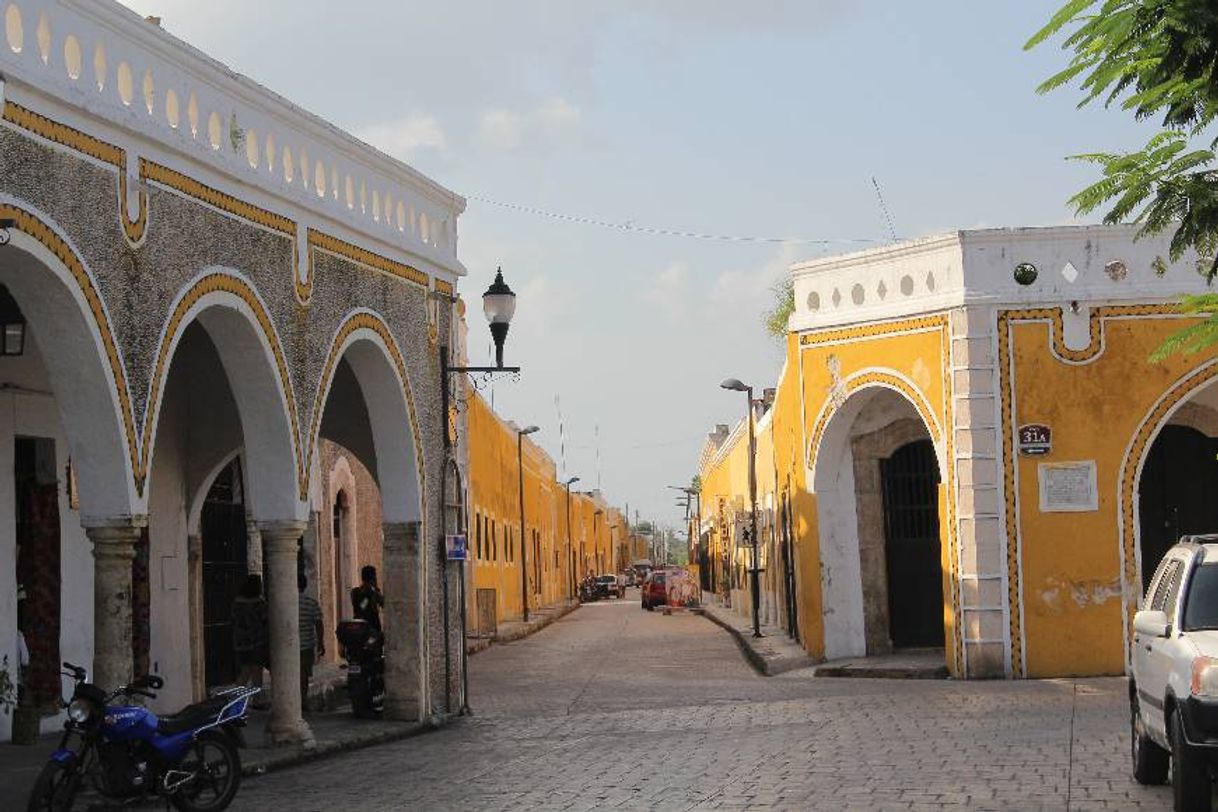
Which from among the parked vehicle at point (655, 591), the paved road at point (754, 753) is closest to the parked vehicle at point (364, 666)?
the paved road at point (754, 753)

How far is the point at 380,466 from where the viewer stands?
17656mm

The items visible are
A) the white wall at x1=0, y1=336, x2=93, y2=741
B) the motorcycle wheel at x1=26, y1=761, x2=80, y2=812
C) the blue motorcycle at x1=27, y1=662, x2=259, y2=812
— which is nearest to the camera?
the motorcycle wheel at x1=26, y1=761, x2=80, y2=812

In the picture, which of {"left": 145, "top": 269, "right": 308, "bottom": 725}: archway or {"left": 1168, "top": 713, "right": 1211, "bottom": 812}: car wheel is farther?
Result: {"left": 145, "top": 269, "right": 308, "bottom": 725}: archway

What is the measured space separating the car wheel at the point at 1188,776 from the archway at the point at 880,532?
1441 cm

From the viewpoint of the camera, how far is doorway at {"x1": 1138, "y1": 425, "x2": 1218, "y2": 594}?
23062mm

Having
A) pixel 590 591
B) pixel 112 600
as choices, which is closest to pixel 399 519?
pixel 112 600

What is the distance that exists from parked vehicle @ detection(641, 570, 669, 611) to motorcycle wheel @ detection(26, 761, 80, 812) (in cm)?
4445

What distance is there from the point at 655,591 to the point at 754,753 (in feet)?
137

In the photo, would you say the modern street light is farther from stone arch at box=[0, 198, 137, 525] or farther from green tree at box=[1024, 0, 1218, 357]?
green tree at box=[1024, 0, 1218, 357]

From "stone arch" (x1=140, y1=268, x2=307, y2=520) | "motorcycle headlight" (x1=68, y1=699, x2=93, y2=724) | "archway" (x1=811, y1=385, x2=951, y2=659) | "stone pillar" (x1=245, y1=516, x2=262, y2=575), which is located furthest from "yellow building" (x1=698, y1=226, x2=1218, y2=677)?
"motorcycle headlight" (x1=68, y1=699, x2=93, y2=724)

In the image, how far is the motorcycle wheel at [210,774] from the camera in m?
11.4

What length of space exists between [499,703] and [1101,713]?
711cm

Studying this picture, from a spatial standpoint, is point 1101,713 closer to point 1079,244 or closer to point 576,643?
point 1079,244

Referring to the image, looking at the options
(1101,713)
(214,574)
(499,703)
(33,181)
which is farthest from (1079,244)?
(33,181)
